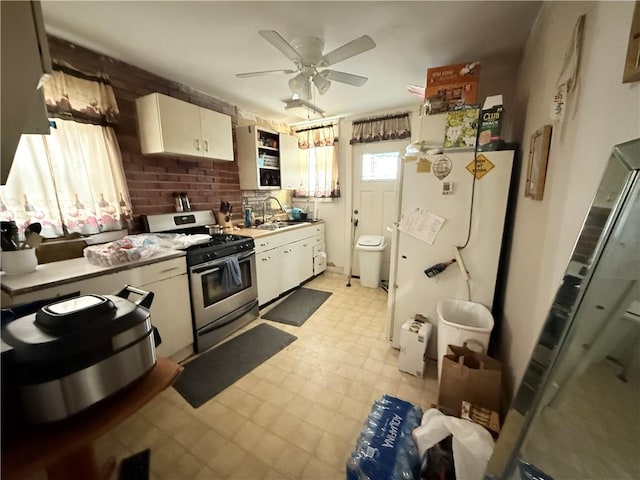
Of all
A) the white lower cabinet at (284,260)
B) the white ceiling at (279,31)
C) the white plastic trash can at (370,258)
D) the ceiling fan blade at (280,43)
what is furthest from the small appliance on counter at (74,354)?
the white plastic trash can at (370,258)

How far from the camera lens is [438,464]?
1071 mm

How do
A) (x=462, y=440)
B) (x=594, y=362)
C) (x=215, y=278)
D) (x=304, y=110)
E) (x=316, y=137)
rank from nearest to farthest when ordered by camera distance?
(x=594, y=362), (x=462, y=440), (x=215, y=278), (x=304, y=110), (x=316, y=137)

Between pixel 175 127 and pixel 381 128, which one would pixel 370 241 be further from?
pixel 175 127

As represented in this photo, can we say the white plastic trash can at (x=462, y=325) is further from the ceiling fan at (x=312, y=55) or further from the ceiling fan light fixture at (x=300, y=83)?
the ceiling fan light fixture at (x=300, y=83)

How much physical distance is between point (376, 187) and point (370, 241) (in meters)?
0.80

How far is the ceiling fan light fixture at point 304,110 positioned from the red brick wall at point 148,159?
883mm

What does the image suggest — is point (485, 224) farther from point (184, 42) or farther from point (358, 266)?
point (184, 42)

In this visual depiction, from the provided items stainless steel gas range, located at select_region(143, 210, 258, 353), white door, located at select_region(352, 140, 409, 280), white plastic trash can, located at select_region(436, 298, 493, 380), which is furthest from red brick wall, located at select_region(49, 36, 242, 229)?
white plastic trash can, located at select_region(436, 298, 493, 380)

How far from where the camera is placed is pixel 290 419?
151cm

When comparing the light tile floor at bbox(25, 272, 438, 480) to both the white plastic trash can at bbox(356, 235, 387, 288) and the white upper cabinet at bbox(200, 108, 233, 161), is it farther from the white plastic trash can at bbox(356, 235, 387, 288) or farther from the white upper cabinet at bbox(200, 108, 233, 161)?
the white upper cabinet at bbox(200, 108, 233, 161)

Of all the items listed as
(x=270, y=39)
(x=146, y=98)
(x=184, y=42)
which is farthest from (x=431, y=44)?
(x=146, y=98)

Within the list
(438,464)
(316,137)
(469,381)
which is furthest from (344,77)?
(438,464)

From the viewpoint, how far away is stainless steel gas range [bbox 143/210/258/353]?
2.06m

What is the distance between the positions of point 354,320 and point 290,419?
131 centimetres
